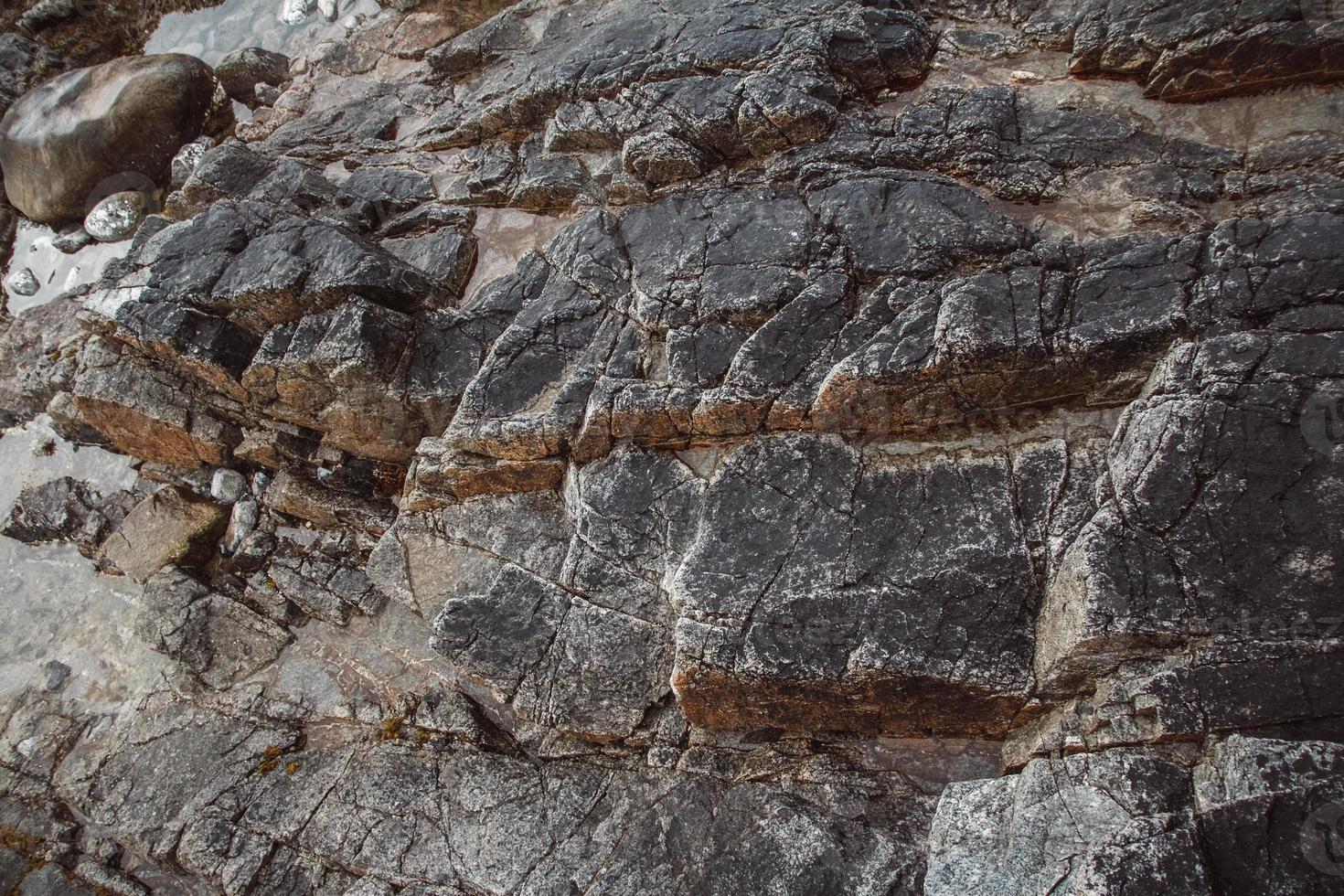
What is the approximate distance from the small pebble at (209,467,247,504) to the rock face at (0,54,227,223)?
7.78 m

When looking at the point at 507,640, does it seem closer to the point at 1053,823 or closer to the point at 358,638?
the point at 358,638

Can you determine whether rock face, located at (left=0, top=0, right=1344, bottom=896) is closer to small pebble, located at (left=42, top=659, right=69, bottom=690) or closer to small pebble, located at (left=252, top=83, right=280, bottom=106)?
small pebble, located at (left=42, top=659, right=69, bottom=690)

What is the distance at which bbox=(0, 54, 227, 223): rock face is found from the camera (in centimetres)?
1652

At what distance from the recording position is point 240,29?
60.6ft

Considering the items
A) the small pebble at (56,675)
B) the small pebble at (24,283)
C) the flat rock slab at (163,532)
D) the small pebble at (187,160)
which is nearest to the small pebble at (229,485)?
the flat rock slab at (163,532)

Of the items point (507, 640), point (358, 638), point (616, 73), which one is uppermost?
point (616, 73)

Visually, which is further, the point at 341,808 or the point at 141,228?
the point at 141,228

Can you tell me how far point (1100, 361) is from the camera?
8461mm

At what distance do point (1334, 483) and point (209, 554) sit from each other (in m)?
15.5

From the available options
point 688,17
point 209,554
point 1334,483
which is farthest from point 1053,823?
point 209,554

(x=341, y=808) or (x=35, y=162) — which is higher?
(x=35, y=162)

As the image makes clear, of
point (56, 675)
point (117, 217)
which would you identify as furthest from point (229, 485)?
point (117, 217)

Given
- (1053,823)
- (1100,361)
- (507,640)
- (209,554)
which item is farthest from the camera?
(209,554)

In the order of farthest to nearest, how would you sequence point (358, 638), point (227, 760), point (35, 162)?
point (35, 162) → point (358, 638) → point (227, 760)
